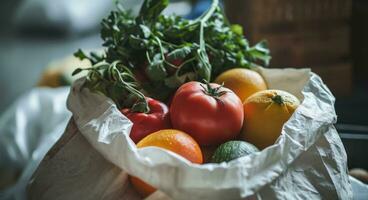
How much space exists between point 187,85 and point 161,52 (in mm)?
129

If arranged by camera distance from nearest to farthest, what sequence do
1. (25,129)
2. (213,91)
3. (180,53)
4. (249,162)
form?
1. (249,162)
2. (213,91)
3. (180,53)
4. (25,129)

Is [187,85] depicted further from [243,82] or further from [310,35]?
[310,35]

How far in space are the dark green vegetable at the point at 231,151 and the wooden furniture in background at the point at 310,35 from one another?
0.70 metres

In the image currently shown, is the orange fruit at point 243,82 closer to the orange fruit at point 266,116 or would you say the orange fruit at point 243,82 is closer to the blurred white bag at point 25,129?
the orange fruit at point 266,116

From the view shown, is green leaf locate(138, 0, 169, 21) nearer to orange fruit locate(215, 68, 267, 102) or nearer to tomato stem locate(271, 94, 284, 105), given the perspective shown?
orange fruit locate(215, 68, 267, 102)

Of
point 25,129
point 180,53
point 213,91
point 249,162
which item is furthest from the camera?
point 25,129

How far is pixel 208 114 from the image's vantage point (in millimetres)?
674

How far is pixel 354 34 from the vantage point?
1493 millimetres

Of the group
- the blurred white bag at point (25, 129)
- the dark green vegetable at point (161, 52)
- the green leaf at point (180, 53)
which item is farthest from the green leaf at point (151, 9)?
the blurred white bag at point (25, 129)

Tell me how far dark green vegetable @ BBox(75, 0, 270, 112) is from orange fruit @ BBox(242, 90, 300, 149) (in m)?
0.11

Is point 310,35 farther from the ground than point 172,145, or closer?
closer

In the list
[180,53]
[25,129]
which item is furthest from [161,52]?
[25,129]

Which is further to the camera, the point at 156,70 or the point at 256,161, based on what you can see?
the point at 156,70

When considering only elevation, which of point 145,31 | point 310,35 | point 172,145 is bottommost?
point 310,35
